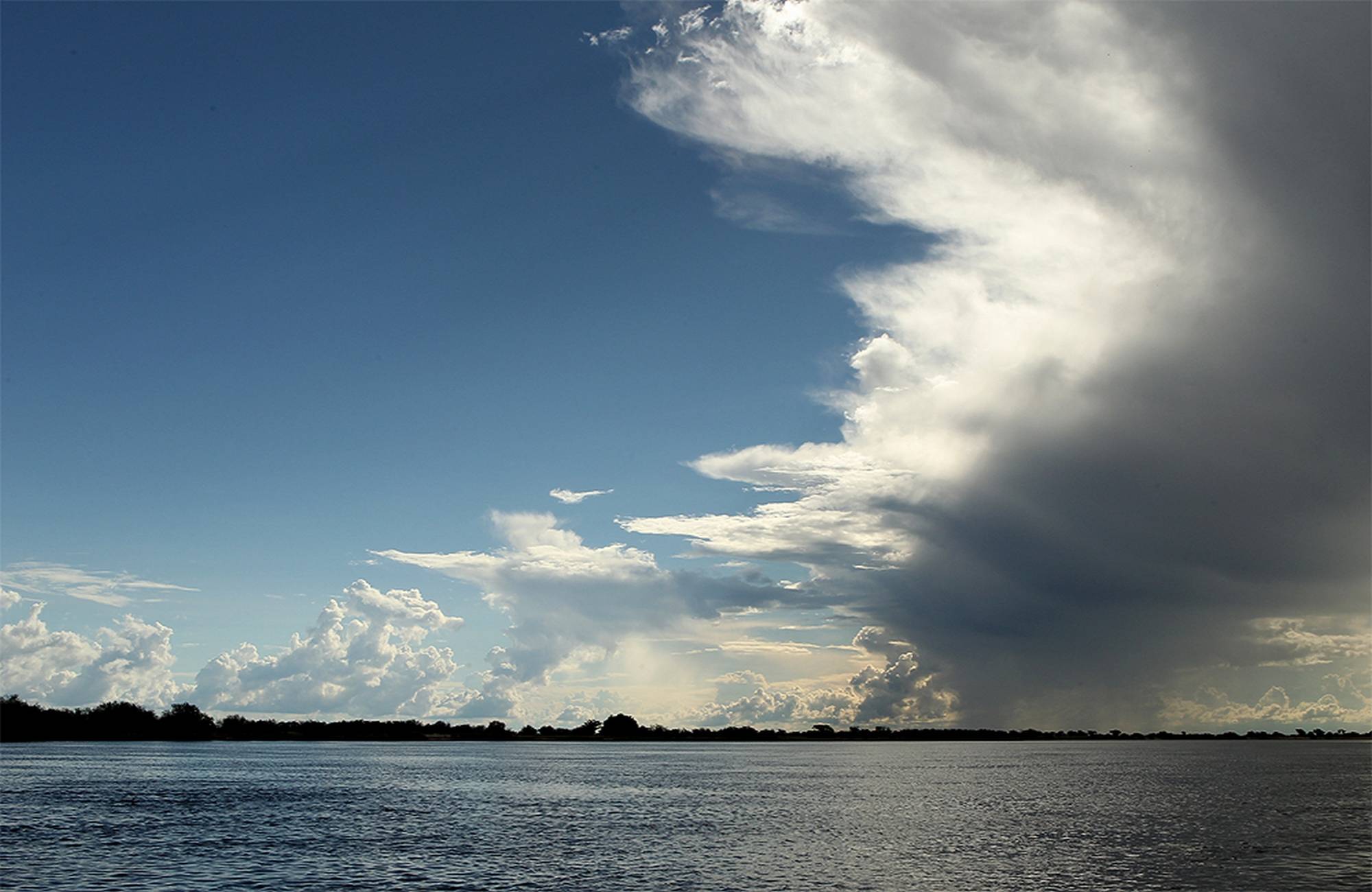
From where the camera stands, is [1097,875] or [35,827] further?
[35,827]

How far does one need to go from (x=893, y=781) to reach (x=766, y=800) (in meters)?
52.7

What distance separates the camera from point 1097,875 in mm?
62906

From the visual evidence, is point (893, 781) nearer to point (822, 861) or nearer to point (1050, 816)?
point (1050, 816)

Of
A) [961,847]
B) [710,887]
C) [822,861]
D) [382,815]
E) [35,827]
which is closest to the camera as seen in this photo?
[710,887]

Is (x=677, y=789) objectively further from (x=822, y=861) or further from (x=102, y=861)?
(x=102, y=861)

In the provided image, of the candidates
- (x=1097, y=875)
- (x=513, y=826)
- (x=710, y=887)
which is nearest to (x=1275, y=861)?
(x=1097, y=875)

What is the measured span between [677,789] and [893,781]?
41.9m

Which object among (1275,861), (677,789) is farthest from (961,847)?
(677,789)

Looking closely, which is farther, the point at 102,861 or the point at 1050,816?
the point at 1050,816

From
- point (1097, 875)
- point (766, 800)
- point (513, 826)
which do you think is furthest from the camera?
point (766, 800)

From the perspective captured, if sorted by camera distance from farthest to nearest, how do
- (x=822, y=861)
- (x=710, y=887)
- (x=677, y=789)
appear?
(x=677, y=789)
(x=822, y=861)
(x=710, y=887)

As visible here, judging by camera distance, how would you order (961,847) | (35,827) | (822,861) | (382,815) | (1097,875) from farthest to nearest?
1. (382,815)
2. (35,827)
3. (961,847)
4. (822,861)
5. (1097,875)

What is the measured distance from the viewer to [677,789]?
140125mm

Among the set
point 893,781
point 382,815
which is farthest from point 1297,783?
→ point 382,815
